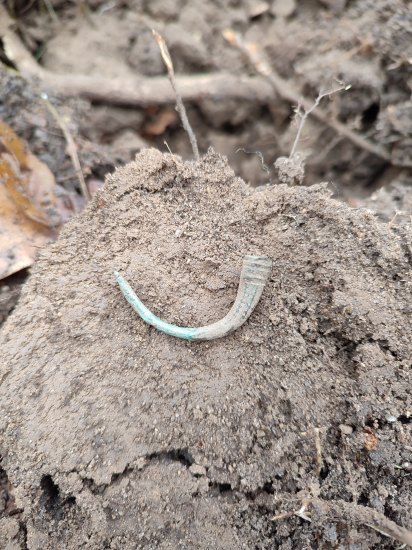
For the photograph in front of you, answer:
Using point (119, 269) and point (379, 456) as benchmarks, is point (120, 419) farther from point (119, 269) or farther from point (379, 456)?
point (379, 456)

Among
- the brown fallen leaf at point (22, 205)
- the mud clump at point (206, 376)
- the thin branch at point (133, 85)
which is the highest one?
the thin branch at point (133, 85)

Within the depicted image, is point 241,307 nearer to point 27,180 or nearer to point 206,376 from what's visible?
point 206,376

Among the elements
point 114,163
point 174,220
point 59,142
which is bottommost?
point 174,220

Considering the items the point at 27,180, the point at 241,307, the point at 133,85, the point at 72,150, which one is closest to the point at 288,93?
the point at 133,85

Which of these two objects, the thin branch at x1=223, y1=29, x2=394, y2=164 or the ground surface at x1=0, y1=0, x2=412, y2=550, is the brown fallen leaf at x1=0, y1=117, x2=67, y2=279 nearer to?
the ground surface at x1=0, y1=0, x2=412, y2=550

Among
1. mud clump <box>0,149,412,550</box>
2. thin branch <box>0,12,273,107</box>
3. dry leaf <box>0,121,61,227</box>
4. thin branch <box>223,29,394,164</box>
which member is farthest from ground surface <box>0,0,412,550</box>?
thin branch <box>0,12,273,107</box>

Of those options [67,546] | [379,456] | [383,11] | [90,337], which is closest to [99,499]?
[67,546]

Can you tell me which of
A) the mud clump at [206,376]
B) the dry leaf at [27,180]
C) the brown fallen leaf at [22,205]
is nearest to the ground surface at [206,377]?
the mud clump at [206,376]

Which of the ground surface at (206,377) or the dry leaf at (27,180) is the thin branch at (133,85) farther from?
the ground surface at (206,377)
